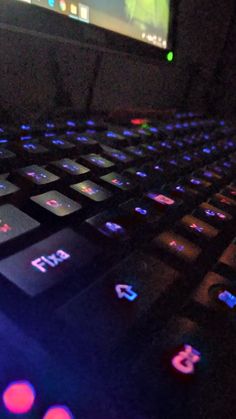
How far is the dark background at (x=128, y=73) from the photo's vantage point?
2.42ft

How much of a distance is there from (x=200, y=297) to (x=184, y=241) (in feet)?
0.22

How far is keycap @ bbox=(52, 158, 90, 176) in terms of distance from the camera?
0.40 m

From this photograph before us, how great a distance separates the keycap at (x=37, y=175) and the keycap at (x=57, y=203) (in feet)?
0.08

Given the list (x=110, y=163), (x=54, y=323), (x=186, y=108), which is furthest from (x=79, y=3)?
(x=186, y=108)

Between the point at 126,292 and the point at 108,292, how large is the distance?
0.01 m

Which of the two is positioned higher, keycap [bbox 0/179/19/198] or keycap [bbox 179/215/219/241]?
keycap [bbox 0/179/19/198]

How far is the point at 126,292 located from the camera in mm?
250

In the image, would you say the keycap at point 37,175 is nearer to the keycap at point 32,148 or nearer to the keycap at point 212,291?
the keycap at point 32,148

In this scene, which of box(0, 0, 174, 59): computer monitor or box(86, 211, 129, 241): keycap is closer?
box(86, 211, 129, 241): keycap

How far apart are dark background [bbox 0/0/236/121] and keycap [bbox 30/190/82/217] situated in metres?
0.26

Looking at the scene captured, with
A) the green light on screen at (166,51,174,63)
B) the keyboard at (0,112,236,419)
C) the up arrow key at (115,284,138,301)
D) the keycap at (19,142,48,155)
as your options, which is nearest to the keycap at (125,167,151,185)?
the keyboard at (0,112,236,419)

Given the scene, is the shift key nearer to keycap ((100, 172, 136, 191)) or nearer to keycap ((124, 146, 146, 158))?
keycap ((100, 172, 136, 191))

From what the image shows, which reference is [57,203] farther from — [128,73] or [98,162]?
[128,73]

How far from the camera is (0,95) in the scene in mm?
703
